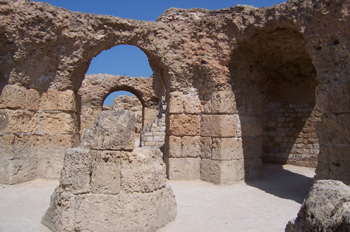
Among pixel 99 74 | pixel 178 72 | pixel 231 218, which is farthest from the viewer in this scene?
pixel 99 74

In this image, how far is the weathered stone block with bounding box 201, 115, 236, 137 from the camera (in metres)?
6.83

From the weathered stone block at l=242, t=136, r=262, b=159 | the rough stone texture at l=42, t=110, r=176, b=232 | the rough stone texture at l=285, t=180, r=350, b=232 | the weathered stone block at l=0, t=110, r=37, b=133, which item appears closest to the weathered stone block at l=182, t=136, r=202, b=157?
the weathered stone block at l=242, t=136, r=262, b=159

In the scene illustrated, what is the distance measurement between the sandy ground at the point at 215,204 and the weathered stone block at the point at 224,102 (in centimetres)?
173

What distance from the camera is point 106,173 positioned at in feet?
12.2

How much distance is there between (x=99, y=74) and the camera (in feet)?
50.7

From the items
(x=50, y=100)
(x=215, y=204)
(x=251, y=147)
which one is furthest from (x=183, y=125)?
(x=50, y=100)

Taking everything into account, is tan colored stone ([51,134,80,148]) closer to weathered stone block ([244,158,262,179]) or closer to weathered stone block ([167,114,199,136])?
weathered stone block ([167,114,199,136])

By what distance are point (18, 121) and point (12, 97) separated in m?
0.55

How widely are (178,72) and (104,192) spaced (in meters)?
4.13

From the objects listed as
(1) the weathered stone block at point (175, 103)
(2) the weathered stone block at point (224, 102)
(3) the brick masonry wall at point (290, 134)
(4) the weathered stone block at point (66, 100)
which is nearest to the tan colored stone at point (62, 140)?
(4) the weathered stone block at point (66, 100)

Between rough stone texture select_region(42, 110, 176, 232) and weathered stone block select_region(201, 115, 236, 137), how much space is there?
3.26 m

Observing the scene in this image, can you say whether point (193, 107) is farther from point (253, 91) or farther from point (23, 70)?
point (23, 70)

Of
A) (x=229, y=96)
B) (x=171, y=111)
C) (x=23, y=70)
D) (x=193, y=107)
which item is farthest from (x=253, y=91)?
(x=23, y=70)

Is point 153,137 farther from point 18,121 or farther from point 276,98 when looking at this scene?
point 18,121
